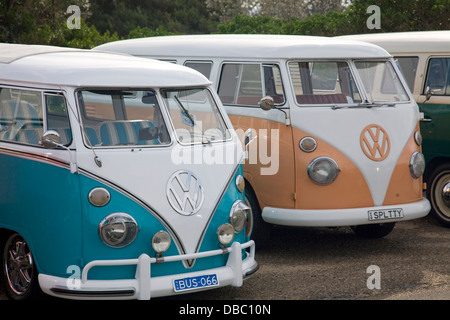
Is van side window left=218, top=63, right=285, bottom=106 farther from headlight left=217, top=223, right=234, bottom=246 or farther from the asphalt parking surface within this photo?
headlight left=217, top=223, right=234, bottom=246

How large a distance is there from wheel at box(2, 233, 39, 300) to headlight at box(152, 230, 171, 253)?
1.03 m

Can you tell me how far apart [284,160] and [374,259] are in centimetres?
146

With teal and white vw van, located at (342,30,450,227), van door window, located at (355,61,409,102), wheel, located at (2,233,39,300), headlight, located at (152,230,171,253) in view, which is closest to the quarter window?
wheel, located at (2,233,39,300)

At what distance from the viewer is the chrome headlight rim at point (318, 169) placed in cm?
834

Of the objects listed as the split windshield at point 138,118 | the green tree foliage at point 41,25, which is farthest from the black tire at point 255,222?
the green tree foliage at point 41,25

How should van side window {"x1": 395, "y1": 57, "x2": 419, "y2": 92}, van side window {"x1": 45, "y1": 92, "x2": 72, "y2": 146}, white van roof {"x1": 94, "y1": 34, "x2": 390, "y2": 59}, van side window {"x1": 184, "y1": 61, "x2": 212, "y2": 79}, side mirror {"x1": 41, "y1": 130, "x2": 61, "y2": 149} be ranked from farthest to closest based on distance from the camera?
van side window {"x1": 395, "y1": 57, "x2": 419, "y2": 92} < van side window {"x1": 184, "y1": 61, "x2": 212, "y2": 79} < white van roof {"x1": 94, "y1": 34, "x2": 390, "y2": 59} < van side window {"x1": 45, "y1": 92, "x2": 72, "y2": 146} < side mirror {"x1": 41, "y1": 130, "x2": 61, "y2": 149}

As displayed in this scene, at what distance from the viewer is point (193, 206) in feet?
21.7

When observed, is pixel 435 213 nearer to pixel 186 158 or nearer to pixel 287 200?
pixel 287 200

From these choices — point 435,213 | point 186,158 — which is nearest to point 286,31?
point 435,213

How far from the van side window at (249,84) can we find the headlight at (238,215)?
192cm

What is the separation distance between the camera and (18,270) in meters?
6.77

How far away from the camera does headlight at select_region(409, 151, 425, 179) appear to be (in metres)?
8.81

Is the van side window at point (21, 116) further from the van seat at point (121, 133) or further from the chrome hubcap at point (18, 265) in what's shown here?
the chrome hubcap at point (18, 265)

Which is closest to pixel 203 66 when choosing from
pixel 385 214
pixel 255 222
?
pixel 255 222
